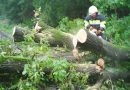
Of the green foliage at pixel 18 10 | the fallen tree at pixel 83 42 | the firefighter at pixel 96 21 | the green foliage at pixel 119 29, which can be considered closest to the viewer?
the fallen tree at pixel 83 42

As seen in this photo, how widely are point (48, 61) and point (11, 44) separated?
1.40 metres

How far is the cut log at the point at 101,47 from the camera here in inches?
361

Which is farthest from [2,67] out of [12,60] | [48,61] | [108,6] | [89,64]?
[108,6]

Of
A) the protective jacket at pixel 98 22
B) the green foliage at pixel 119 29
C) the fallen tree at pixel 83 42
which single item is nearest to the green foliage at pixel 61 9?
the green foliage at pixel 119 29

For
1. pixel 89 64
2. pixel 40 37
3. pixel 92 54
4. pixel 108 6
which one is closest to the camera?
pixel 89 64

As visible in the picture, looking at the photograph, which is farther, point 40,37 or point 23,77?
point 40,37

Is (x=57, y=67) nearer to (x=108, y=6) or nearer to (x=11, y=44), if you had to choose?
(x=11, y=44)

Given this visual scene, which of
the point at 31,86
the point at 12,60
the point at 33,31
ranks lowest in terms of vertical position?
the point at 31,86

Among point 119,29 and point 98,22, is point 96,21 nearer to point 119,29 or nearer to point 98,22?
point 98,22

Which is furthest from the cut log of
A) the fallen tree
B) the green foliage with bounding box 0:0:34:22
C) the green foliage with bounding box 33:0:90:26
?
the green foliage with bounding box 0:0:34:22

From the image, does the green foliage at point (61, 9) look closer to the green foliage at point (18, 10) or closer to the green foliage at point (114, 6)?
the green foliage at point (114, 6)

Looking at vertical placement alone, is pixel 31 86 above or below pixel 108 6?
below

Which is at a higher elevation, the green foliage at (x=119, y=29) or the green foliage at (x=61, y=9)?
the green foliage at (x=61, y=9)

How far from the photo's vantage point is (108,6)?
688 inches
